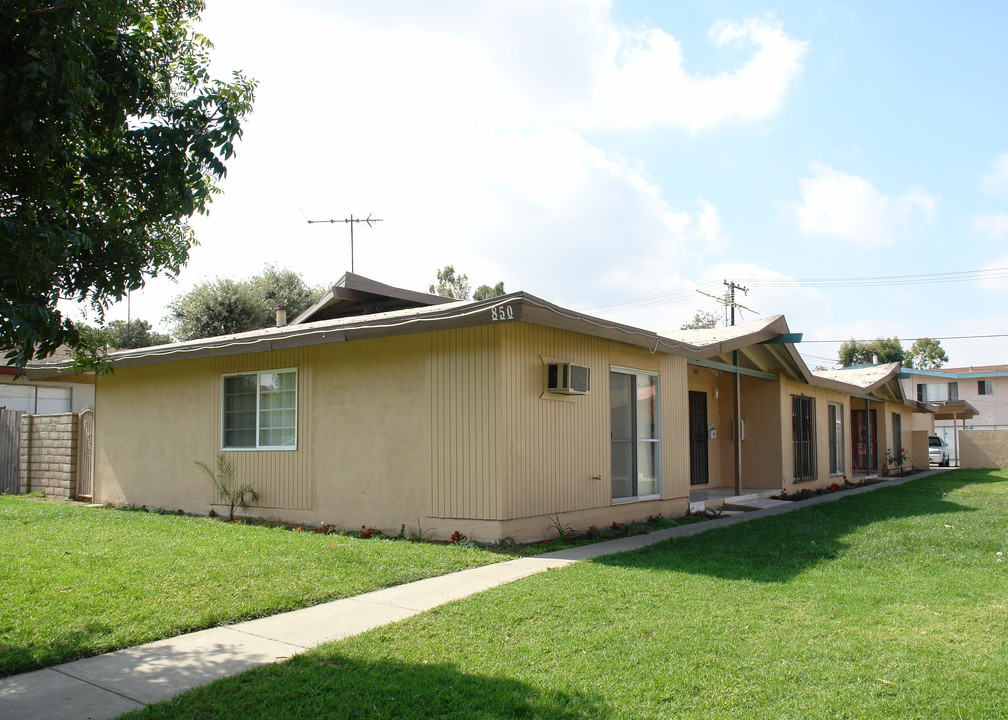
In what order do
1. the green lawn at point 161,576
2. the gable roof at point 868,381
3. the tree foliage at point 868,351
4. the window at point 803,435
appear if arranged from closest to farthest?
the green lawn at point 161,576 < the window at point 803,435 < the gable roof at point 868,381 < the tree foliage at point 868,351

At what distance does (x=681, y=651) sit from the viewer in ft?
15.0

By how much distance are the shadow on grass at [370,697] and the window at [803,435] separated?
13.6 m

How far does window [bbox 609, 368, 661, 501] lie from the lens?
34.2 feet

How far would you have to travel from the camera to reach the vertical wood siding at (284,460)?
34.3 feet

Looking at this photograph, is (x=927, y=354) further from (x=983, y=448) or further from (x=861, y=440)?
(x=861, y=440)

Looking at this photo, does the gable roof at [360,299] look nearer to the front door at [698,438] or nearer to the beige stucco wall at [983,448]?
the front door at [698,438]

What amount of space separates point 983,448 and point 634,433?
2563 centimetres

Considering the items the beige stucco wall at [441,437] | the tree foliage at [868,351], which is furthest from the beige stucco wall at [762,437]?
the tree foliage at [868,351]

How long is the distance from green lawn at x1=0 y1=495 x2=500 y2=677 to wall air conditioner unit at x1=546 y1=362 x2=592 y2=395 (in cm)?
220

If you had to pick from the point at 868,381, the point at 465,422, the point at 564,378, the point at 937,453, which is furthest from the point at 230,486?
the point at 937,453

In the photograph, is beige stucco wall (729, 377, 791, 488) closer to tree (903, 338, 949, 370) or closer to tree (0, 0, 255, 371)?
tree (0, 0, 255, 371)

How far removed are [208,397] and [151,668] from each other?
8131 mm

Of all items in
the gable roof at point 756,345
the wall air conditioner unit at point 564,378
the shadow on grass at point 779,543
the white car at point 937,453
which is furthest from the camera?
the white car at point 937,453

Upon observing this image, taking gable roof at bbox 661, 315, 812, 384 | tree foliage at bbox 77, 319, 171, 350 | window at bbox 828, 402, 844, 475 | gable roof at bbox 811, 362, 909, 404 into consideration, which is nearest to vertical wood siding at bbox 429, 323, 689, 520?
gable roof at bbox 661, 315, 812, 384
